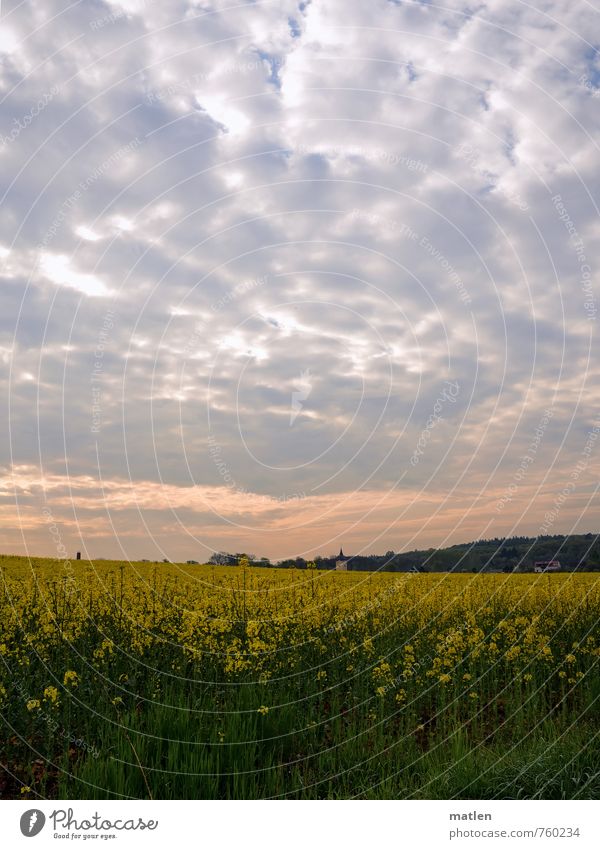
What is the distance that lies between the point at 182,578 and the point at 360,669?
6.79m

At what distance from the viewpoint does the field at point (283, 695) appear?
6750 mm
